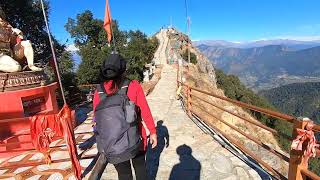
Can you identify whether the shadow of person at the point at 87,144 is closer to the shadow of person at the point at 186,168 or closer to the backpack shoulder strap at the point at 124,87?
the shadow of person at the point at 186,168

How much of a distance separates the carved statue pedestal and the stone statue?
0.38 m

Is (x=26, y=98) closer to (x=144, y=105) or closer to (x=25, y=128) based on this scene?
(x=25, y=128)

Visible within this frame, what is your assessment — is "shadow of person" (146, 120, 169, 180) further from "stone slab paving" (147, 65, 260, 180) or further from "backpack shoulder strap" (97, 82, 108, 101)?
"backpack shoulder strap" (97, 82, 108, 101)

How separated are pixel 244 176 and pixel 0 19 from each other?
8531 millimetres

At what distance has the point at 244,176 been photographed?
234 inches

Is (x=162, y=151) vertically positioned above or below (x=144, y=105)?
below

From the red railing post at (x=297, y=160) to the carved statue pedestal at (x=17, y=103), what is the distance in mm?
6482

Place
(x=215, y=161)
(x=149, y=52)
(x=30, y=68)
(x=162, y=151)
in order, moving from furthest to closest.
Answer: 1. (x=149, y=52)
2. (x=30, y=68)
3. (x=162, y=151)
4. (x=215, y=161)

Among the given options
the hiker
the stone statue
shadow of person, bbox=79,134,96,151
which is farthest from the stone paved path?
the stone statue

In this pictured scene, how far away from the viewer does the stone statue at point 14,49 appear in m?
9.03

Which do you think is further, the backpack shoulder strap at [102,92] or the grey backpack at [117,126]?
the backpack shoulder strap at [102,92]

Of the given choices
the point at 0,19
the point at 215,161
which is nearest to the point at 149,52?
the point at 0,19

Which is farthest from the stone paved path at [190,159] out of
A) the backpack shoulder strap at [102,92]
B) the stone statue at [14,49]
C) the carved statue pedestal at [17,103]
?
the stone statue at [14,49]

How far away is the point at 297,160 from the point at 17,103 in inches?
293
